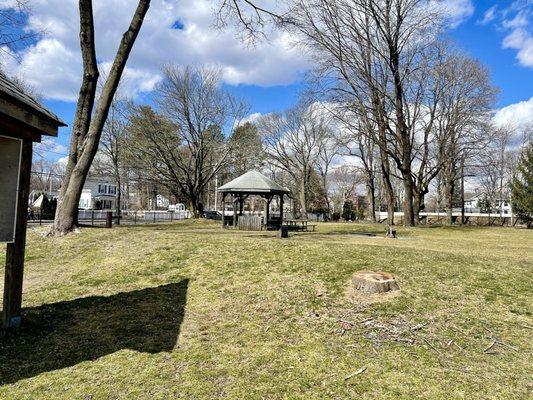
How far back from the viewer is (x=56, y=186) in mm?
74188

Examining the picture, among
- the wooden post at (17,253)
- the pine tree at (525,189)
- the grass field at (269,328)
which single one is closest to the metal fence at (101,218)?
the grass field at (269,328)

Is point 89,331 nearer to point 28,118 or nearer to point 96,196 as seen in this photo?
point 28,118

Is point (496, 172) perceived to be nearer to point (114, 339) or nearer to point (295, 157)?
point (295, 157)

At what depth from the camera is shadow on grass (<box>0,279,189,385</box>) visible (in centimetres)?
434

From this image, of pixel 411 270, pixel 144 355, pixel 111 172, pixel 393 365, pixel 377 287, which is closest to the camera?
pixel 393 365

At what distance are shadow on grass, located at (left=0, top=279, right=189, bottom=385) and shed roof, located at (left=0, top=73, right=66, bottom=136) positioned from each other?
2.70 metres

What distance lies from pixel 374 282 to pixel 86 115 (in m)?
→ 9.75

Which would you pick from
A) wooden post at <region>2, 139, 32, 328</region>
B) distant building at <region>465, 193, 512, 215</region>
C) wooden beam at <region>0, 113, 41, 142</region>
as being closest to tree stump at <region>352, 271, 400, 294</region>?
wooden post at <region>2, 139, 32, 328</region>

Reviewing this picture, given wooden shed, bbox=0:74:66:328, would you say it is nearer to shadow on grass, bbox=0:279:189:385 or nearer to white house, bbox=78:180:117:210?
shadow on grass, bbox=0:279:189:385

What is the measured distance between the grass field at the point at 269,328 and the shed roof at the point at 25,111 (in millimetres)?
2727

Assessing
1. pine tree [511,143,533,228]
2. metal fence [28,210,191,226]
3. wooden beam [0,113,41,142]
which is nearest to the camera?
wooden beam [0,113,41,142]

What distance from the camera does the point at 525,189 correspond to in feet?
100

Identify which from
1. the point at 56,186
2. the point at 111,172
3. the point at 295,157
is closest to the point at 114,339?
the point at 111,172

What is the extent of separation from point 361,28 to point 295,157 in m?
25.2
